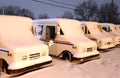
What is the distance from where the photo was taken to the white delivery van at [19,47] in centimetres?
759

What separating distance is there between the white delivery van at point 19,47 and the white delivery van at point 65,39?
1.28 metres

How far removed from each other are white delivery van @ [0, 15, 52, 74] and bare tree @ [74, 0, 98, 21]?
51631mm

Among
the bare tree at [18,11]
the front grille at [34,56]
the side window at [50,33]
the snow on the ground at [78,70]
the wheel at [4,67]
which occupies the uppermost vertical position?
the bare tree at [18,11]

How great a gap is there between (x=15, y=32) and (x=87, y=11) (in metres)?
54.8

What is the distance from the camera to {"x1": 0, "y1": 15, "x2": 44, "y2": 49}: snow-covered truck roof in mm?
8055

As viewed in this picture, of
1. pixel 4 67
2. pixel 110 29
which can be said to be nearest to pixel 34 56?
pixel 4 67

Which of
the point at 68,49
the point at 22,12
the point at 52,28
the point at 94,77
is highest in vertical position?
the point at 22,12

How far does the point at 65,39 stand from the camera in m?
10.7

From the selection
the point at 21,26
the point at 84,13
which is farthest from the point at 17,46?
the point at 84,13

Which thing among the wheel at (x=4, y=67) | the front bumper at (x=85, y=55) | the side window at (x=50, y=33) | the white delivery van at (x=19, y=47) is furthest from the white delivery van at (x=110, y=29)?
the wheel at (x=4, y=67)

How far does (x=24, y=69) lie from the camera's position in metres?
7.82

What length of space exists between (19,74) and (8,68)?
0.72 metres

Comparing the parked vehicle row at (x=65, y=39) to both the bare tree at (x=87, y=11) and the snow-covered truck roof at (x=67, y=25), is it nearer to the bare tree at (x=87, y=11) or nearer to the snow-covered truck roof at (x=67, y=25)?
the snow-covered truck roof at (x=67, y=25)

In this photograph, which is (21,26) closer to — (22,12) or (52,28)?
(52,28)
